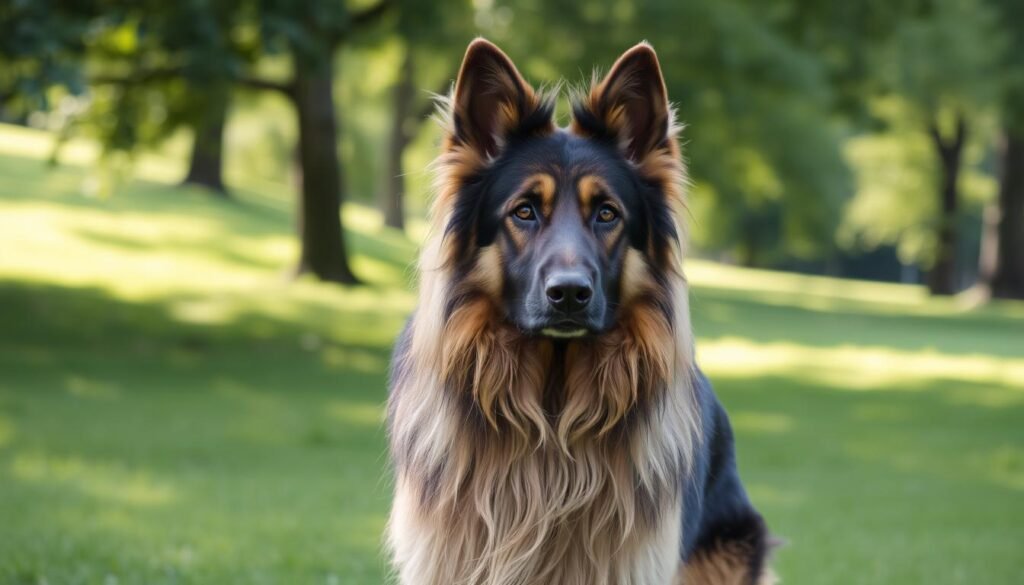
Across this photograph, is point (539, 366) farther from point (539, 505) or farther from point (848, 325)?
point (848, 325)

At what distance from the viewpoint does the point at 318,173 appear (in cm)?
2502

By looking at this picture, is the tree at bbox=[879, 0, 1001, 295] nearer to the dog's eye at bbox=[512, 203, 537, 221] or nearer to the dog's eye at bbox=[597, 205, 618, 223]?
the dog's eye at bbox=[597, 205, 618, 223]

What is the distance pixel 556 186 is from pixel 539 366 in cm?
73

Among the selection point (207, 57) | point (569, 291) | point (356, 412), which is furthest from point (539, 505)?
point (207, 57)

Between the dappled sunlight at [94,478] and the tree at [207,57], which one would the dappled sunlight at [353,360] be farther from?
the dappled sunlight at [94,478]

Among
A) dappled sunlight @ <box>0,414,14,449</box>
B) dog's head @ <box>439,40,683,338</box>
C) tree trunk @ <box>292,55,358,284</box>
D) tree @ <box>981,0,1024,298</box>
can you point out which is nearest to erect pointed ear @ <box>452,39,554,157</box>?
dog's head @ <box>439,40,683,338</box>

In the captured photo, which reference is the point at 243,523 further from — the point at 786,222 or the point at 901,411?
the point at 786,222

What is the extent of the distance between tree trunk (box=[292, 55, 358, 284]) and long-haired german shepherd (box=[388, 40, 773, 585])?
63.5 ft

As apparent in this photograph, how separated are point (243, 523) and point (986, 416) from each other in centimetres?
1187

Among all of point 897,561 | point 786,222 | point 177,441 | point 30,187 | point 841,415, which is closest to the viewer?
point 897,561

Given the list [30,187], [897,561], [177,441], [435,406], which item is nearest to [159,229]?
[30,187]

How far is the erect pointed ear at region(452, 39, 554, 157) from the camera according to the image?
4.95 m

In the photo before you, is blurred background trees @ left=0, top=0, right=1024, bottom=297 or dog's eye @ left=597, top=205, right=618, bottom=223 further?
blurred background trees @ left=0, top=0, right=1024, bottom=297

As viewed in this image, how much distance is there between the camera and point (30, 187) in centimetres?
3525
